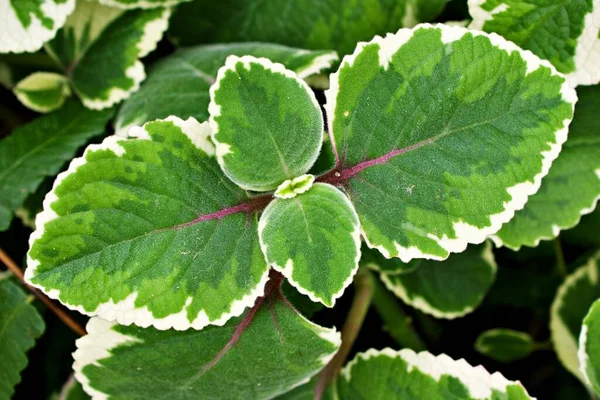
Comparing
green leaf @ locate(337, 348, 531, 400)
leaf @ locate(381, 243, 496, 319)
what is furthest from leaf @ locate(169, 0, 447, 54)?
green leaf @ locate(337, 348, 531, 400)

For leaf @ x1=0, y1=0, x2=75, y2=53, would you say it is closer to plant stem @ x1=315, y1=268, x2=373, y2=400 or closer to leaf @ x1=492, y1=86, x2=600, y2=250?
plant stem @ x1=315, y1=268, x2=373, y2=400

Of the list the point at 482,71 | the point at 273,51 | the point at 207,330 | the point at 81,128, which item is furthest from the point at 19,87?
the point at 482,71

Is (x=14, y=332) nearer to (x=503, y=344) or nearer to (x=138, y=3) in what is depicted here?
(x=138, y=3)

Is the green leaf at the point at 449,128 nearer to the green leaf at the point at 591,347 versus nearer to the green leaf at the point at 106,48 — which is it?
the green leaf at the point at 591,347

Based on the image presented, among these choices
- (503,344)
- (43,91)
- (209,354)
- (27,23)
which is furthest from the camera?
(503,344)

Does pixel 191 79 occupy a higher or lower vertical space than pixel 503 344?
higher

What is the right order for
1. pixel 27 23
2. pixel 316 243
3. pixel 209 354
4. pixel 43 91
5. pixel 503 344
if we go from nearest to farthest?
pixel 316 243
pixel 209 354
pixel 27 23
pixel 43 91
pixel 503 344

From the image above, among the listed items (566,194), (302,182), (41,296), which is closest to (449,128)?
(302,182)
